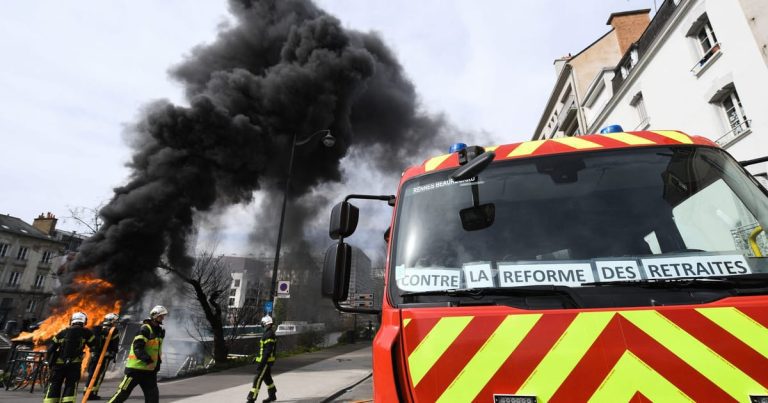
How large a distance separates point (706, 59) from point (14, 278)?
2210 inches

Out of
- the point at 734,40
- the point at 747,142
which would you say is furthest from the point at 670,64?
the point at 747,142

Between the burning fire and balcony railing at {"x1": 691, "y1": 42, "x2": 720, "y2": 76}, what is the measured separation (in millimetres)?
18744

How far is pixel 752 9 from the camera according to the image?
8703 millimetres

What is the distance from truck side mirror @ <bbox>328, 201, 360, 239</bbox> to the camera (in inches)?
87.8

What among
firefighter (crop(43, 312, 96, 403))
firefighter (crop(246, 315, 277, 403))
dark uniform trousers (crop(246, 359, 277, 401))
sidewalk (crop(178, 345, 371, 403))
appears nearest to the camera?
firefighter (crop(43, 312, 96, 403))

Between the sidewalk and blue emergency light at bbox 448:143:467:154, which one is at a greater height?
blue emergency light at bbox 448:143:467:154

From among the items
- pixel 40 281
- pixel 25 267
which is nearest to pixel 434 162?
pixel 25 267

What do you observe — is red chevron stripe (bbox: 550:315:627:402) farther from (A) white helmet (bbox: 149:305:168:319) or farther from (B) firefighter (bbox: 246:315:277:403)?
(B) firefighter (bbox: 246:315:277:403)

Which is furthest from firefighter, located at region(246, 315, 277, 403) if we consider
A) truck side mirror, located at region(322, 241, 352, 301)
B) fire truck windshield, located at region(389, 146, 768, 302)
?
fire truck windshield, located at region(389, 146, 768, 302)

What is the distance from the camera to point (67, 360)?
516cm

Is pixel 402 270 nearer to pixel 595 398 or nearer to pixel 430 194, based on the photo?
pixel 430 194

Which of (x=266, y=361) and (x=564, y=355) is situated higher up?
(x=564, y=355)

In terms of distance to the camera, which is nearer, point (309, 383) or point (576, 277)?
point (576, 277)

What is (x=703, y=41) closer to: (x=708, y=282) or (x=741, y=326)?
→ (x=708, y=282)
